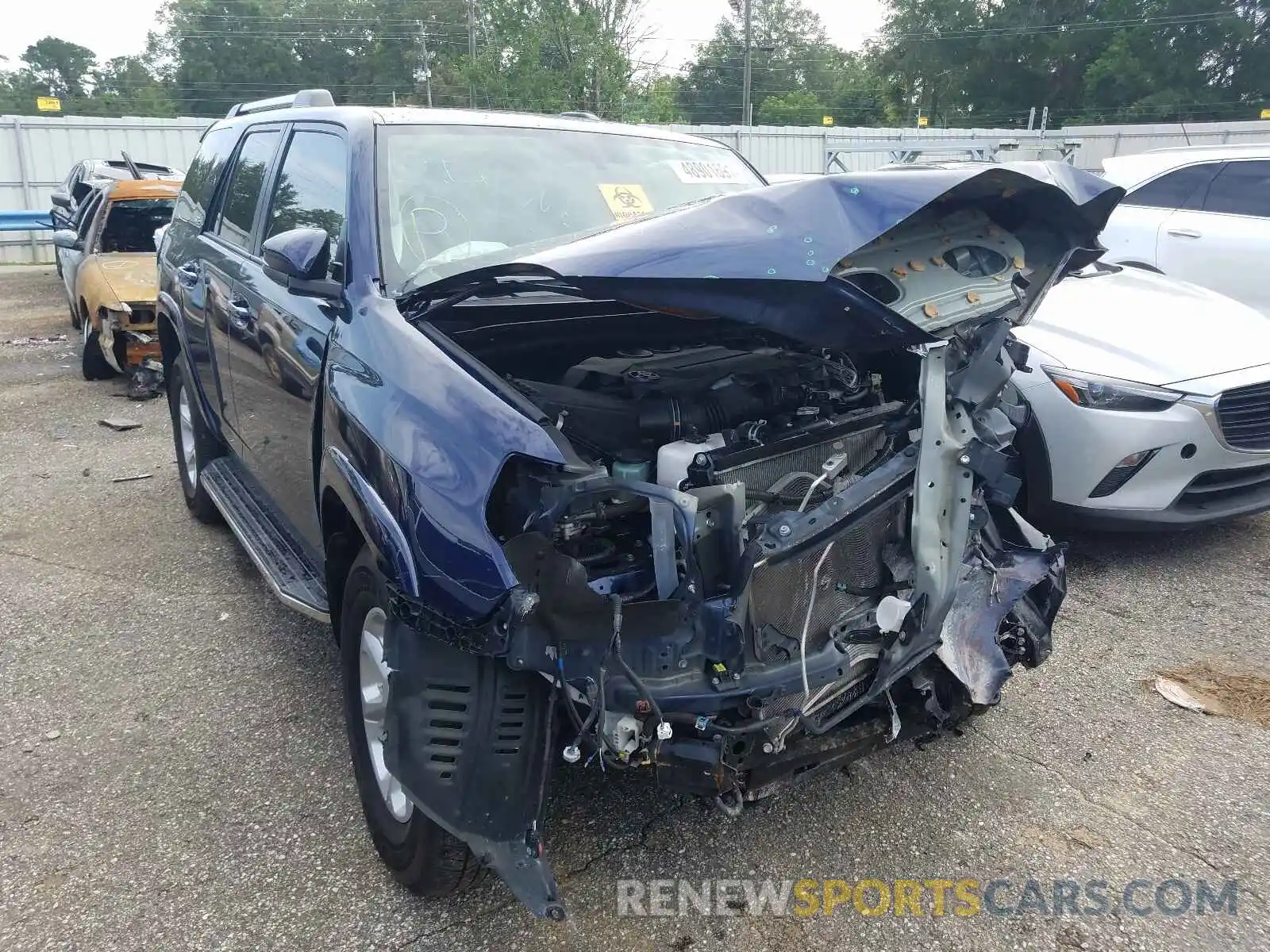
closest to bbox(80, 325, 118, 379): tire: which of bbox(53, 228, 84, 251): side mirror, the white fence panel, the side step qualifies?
bbox(53, 228, 84, 251): side mirror

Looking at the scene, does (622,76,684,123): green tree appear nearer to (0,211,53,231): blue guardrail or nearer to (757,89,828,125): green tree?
(0,211,53,231): blue guardrail

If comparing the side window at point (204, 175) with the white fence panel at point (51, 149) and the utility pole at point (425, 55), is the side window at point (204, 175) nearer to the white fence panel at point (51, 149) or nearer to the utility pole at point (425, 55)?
the white fence panel at point (51, 149)

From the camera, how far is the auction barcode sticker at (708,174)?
152 inches

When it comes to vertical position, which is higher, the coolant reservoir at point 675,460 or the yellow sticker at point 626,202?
the yellow sticker at point 626,202

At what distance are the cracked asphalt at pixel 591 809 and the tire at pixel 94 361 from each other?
524cm

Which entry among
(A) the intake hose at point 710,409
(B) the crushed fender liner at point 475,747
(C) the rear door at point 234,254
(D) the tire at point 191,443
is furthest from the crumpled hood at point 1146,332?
(D) the tire at point 191,443

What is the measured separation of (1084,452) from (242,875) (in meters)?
3.66

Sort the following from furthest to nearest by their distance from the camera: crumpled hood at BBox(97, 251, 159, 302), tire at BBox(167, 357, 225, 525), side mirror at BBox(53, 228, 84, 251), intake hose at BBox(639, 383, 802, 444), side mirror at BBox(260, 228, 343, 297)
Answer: side mirror at BBox(53, 228, 84, 251) < crumpled hood at BBox(97, 251, 159, 302) < tire at BBox(167, 357, 225, 525) < side mirror at BBox(260, 228, 343, 297) < intake hose at BBox(639, 383, 802, 444)

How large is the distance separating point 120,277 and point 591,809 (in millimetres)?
7433

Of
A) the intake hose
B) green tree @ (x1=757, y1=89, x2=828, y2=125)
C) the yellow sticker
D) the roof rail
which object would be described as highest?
green tree @ (x1=757, y1=89, x2=828, y2=125)

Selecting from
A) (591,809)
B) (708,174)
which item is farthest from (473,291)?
(708,174)

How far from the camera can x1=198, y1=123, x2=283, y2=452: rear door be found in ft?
12.4

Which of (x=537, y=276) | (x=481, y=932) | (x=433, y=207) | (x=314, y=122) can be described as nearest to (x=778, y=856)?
(x=481, y=932)

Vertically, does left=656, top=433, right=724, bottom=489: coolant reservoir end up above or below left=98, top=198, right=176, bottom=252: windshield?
below
